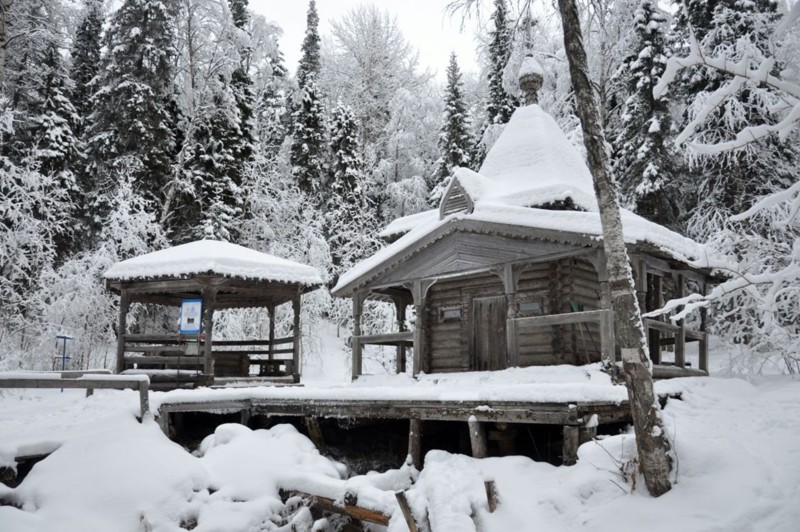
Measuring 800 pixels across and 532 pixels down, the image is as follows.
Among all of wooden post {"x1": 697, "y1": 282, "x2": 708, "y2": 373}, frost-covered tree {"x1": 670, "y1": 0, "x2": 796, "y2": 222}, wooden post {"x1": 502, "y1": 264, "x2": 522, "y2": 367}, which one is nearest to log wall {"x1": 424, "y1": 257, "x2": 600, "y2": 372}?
wooden post {"x1": 502, "y1": 264, "x2": 522, "y2": 367}

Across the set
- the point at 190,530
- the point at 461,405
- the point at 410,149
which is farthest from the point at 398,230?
the point at 410,149

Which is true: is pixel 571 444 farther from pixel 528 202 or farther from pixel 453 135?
pixel 453 135

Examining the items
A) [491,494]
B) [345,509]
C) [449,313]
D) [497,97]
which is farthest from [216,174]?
[491,494]

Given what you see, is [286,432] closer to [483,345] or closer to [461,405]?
[461,405]

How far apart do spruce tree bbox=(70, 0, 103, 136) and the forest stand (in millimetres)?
103

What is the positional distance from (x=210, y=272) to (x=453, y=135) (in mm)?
20780

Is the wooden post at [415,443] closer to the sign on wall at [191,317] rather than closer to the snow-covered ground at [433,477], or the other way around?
the snow-covered ground at [433,477]

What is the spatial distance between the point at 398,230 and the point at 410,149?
18418 millimetres

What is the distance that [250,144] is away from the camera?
1174 inches

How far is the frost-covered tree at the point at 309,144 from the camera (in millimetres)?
33812

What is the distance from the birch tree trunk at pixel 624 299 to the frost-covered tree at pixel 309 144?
26140 mm

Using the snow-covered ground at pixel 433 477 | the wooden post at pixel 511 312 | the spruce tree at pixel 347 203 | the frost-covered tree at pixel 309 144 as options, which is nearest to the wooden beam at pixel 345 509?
the snow-covered ground at pixel 433 477

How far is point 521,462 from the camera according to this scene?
29.2 feet

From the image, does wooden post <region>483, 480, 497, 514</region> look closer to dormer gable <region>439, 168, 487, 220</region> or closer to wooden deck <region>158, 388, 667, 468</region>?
wooden deck <region>158, 388, 667, 468</region>
